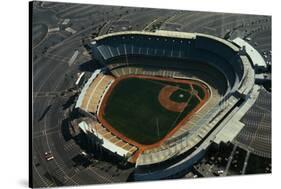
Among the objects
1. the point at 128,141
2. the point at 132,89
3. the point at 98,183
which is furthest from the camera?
the point at 132,89

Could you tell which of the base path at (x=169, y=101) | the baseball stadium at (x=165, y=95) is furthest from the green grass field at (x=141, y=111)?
the base path at (x=169, y=101)

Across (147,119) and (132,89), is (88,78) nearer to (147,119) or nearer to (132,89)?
(132,89)

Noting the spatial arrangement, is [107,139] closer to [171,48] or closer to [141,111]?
[141,111]

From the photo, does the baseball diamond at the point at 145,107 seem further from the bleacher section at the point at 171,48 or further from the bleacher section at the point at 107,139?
the bleacher section at the point at 171,48

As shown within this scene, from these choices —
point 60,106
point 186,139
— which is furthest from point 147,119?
point 60,106

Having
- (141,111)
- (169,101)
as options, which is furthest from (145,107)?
(169,101)

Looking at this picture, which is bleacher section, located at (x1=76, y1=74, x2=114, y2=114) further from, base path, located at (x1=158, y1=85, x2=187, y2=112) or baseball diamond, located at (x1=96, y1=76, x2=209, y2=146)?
base path, located at (x1=158, y1=85, x2=187, y2=112)

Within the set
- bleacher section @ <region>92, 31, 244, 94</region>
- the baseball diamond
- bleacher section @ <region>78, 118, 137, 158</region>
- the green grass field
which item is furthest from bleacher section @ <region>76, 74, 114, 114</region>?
bleacher section @ <region>92, 31, 244, 94</region>
